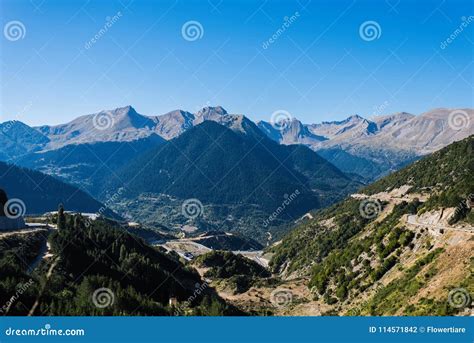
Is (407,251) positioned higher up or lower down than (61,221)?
lower down

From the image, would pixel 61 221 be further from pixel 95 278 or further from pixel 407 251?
pixel 407 251

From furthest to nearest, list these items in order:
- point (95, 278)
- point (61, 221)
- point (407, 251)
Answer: point (61, 221), point (407, 251), point (95, 278)

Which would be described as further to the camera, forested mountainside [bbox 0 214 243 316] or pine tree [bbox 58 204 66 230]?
Result: pine tree [bbox 58 204 66 230]

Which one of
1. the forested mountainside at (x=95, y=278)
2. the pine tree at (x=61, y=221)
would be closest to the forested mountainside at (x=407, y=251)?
the forested mountainside at (x=95, y=278)

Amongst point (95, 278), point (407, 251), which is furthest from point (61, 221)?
point (407, 251)

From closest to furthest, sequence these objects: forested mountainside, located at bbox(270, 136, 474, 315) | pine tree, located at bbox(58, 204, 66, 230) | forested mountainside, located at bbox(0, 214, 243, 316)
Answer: forested mountainside, located at bbox(270, 136, 474, 315), forested mountainside, located at bbox(0, 214, 243, 316), pine tree, located at bbox(58, 204, 66, 230)

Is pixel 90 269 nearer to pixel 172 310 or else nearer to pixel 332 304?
pixel 172 310

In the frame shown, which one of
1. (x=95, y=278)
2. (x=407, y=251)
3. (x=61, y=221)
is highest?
(x=61, y=221)

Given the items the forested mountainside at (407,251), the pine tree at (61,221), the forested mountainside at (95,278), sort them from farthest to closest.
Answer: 1. the pine tree at (61,221)
2. the forested mountainside at (95,278)
3. the forested mountainside at (407,251)

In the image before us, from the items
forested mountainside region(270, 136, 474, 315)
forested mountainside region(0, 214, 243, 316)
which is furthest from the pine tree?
forested mountainside region(270, 136, 474, 315)

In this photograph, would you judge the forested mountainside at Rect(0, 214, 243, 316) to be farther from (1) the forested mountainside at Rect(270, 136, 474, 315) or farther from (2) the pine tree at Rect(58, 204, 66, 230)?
(1) the forested mountainside at Rect(270, 136, 474, 315)

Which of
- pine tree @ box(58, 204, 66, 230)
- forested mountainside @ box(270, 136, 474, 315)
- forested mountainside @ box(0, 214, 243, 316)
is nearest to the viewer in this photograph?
forested mountainside @ box(270, 136, 474, 315)

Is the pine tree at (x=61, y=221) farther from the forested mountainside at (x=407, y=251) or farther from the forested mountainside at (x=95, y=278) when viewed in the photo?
the forested mountainside at (x=407, y=251)
